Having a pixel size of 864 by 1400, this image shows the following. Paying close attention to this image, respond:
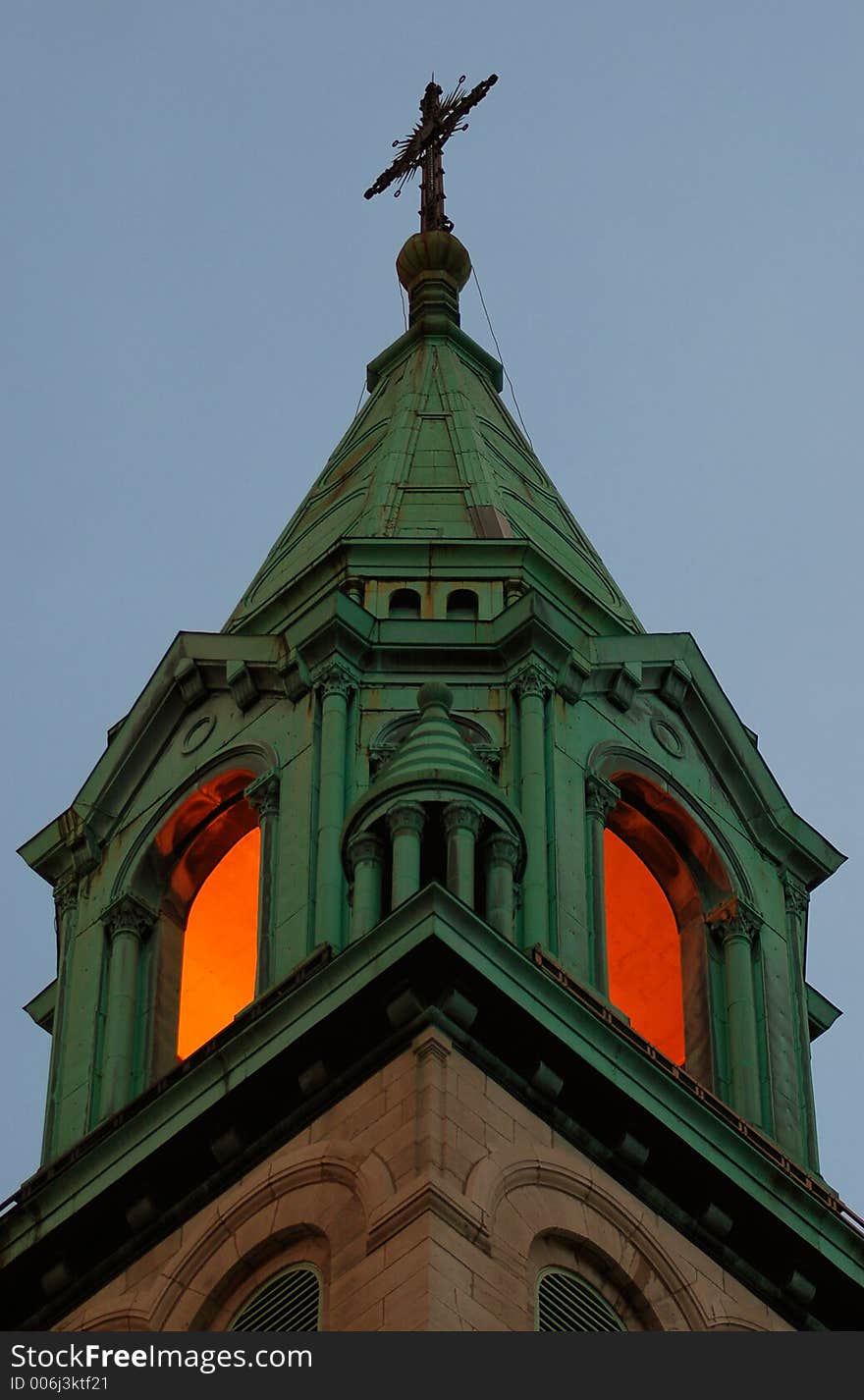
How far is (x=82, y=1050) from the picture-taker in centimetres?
5744

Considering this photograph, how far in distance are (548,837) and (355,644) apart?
4441 millimetres

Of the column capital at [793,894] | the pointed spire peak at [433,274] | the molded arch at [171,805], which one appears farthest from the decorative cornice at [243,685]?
the pointed spire peak at [433,274]

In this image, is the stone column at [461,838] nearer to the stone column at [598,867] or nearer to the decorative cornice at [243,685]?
the stone column at [598,867]

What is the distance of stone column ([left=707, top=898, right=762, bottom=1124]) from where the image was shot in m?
56.7

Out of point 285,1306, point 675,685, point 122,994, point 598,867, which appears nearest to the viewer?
point 285,1306

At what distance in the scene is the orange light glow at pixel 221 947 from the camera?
61.4 meters

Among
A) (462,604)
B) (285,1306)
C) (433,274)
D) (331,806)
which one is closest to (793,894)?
(462,604)

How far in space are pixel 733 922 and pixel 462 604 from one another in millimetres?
5919

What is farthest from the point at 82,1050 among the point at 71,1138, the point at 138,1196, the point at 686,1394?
the point at 686,1394

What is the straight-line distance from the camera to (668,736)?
60344 mm

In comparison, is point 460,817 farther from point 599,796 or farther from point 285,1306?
point 285,1306

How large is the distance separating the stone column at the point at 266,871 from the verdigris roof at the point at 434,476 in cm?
465

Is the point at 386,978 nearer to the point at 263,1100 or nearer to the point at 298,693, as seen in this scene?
the point at 263,1100

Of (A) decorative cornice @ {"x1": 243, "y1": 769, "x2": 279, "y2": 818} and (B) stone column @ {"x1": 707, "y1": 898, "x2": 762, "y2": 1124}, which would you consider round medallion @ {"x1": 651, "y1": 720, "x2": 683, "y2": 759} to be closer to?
(B) stone column @ {"x1": 707, "y1": 898, "x2": 762, "y2": 1124}
